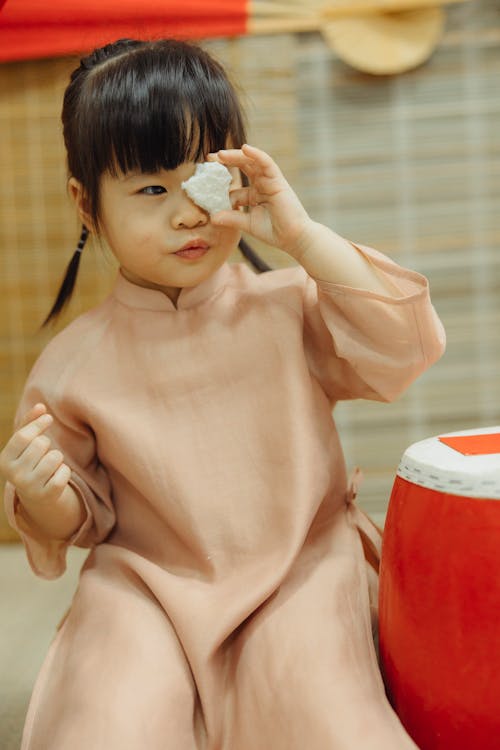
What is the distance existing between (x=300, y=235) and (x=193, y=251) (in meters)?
0.13

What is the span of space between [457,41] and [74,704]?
4.10 ft

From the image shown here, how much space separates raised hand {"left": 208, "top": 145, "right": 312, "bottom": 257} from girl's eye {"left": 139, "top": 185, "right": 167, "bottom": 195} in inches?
2.6

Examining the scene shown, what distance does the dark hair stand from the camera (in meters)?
0.98

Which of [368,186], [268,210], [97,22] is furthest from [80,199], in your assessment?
[368,186]

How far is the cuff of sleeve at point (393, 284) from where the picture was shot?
0.96 meters

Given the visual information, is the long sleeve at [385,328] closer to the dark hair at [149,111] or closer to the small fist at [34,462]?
the dark hair at [149,111]

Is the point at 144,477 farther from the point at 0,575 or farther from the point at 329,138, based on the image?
the point at 329,138

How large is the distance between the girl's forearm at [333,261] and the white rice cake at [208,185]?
0.10 metres

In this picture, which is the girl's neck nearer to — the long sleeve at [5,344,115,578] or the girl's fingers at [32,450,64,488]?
the long sleeve at [5,344,115,578]

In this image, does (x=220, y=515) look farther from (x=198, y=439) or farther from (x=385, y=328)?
(x=385, y=328)

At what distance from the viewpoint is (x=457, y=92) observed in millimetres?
1558

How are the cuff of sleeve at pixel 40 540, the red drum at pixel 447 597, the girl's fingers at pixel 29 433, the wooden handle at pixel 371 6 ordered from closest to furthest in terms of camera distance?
the red drum at pixel 447 597 → the girl's fingers at pixel 29 433 → the cuff of sleeve at pixel 40 540 → the wooden handle at pixel 371 6

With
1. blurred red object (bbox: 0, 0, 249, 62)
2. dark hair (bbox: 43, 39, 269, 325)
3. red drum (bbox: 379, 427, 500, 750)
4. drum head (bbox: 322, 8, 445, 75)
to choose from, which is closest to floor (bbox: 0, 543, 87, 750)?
red drum (bbox: 379, 427, 500, 750)

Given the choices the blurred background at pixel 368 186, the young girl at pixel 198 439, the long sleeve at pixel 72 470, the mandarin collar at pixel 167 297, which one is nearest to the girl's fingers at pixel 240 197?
the young girl at pixel 198 439
